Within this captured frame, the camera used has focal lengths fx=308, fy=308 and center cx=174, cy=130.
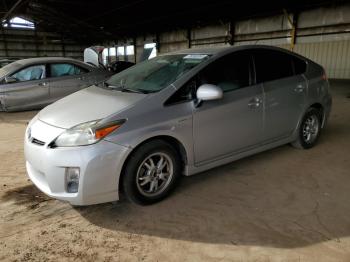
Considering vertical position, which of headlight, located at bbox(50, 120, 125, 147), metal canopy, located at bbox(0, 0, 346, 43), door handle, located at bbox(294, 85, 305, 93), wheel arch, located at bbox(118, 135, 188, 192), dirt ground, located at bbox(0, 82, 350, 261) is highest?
metal canopy, located at bbox(0, 0, 346, 43)

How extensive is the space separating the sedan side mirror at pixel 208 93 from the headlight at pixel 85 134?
84cm

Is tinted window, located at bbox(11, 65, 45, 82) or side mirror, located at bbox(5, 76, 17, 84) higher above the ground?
tinted window, located at bbox(11, 65, 45, 82)

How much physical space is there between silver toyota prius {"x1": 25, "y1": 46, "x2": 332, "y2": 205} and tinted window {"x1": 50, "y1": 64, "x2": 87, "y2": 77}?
→ 440cm

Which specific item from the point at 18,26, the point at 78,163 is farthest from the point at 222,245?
the point at 18,26

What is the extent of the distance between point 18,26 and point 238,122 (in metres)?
28.8

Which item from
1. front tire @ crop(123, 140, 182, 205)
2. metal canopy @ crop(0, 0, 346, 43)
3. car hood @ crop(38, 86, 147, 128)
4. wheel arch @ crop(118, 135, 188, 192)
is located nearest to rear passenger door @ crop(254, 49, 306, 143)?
wheel arch @ crop(118, 135, 188, 192)

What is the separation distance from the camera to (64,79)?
7598mm

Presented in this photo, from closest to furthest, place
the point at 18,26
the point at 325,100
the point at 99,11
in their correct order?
the point at 325,100, the point at 99,11, the point at 18,26

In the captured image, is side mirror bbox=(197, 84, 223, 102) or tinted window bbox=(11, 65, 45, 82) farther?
tinted window bbox=(11, 65, 45, 82)

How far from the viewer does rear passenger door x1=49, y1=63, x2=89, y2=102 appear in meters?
7.50

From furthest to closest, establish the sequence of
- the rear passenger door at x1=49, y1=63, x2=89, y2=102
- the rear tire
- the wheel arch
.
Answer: the rear passenger door at x1=49, y1=63, x2=89, y2=102, the rear tire, the wheel arch

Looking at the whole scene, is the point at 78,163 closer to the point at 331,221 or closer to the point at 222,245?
the point at 222,245

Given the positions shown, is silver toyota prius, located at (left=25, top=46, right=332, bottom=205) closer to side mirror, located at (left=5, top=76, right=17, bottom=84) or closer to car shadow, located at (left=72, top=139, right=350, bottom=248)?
car shadow, located at (left=72, top=139, right=350, bottom=248)

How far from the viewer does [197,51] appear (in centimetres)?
353
